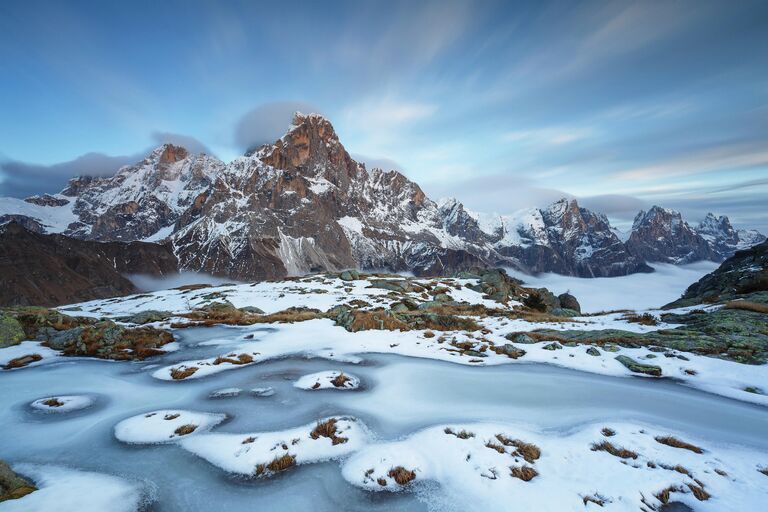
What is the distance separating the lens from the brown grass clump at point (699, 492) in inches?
312

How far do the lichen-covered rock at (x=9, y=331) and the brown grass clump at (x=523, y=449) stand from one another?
26.4 metres

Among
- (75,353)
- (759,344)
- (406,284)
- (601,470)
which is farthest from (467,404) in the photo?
(406,284)

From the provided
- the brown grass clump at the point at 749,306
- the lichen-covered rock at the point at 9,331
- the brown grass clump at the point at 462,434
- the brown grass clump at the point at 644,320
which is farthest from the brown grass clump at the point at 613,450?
the lichen-covered rock at the point at 9,331

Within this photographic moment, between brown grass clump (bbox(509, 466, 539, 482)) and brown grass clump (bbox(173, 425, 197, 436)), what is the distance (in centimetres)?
953

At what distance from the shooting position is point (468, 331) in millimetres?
26812

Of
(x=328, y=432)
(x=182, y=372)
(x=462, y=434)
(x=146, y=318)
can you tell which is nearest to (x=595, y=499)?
(x=462, y=434)

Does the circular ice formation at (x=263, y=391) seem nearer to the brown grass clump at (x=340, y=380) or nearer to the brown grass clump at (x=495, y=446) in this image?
the brown grass clump at (x=340, y=380)

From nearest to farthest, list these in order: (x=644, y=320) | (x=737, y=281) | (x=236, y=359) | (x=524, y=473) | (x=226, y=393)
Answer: (x=524, y=473) → (x=226, y=393) → (x=236, y=359) → (x=644, y=320) → (x=737, y=281)

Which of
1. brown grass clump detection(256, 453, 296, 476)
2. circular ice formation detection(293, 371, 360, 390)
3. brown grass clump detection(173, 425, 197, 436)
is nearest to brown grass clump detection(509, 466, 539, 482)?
brown grass clump detection(256, 453, 296, 476)

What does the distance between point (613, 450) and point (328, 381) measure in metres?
10.5

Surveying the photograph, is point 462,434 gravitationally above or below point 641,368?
below

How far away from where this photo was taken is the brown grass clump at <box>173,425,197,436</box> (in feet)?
35.5

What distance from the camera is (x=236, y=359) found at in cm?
1859

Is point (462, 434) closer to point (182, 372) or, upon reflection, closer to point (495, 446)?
point (495, 446)
